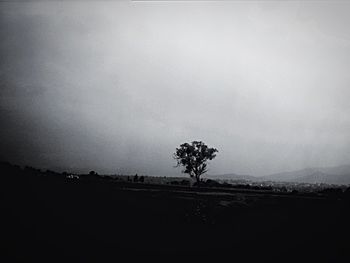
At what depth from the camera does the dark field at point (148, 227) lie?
56.5 feet

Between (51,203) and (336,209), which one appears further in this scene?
(336,209)

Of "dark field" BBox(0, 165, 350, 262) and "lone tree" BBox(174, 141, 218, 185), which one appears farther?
"lone tree" BBox(174, 141, 218, 185)

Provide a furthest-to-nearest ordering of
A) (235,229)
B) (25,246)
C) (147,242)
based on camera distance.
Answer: (235,229)
(147,242)
(25,246)

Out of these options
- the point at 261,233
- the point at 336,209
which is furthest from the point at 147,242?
the point at 336,209

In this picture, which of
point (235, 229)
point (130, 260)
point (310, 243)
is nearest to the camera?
point (130, 260)

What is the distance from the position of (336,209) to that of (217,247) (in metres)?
15.3

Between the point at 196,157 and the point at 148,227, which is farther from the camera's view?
the point at 196,157

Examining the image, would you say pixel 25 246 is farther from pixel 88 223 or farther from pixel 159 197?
pixel 159 197

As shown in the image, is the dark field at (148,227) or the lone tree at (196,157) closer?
the dark field at (148,227)

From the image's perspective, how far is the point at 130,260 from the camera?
17438mm

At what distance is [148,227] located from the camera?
21.7 metres

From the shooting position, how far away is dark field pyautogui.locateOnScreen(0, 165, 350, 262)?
17.2m

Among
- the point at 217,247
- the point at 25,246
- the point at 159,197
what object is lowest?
the point at 217,247

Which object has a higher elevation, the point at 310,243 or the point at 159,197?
the point at 159,197
